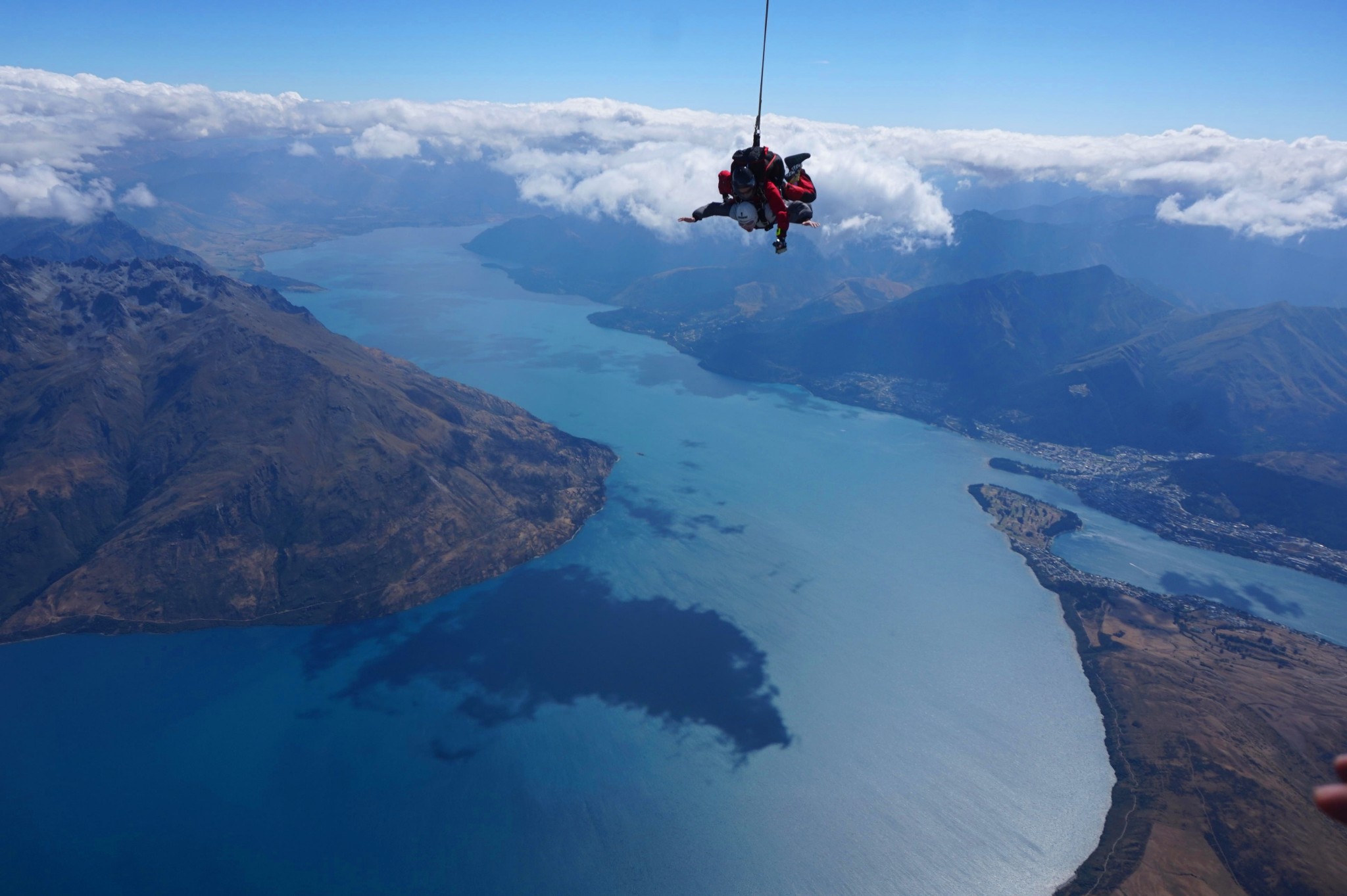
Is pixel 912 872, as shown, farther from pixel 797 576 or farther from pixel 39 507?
pixel 39 507

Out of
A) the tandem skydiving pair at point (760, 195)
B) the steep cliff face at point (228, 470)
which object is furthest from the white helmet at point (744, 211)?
the steep cliff face at point (228, 470)

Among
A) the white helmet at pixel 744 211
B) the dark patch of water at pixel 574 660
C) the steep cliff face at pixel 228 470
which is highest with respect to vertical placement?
the white helmet at pixel 744 211

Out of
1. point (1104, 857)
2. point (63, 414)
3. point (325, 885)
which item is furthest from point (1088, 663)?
point (63, 414)

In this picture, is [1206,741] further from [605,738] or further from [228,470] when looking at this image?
[228,470]

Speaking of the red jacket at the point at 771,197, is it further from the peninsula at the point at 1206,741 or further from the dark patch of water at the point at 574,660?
the peninsula at the point at 1206,741

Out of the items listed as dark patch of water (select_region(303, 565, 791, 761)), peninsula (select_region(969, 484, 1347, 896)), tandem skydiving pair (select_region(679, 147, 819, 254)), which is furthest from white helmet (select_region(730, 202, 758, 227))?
peninsula (select_region(969, 484, 1347, 896))

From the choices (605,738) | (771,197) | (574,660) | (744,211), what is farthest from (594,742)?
(771,197)
